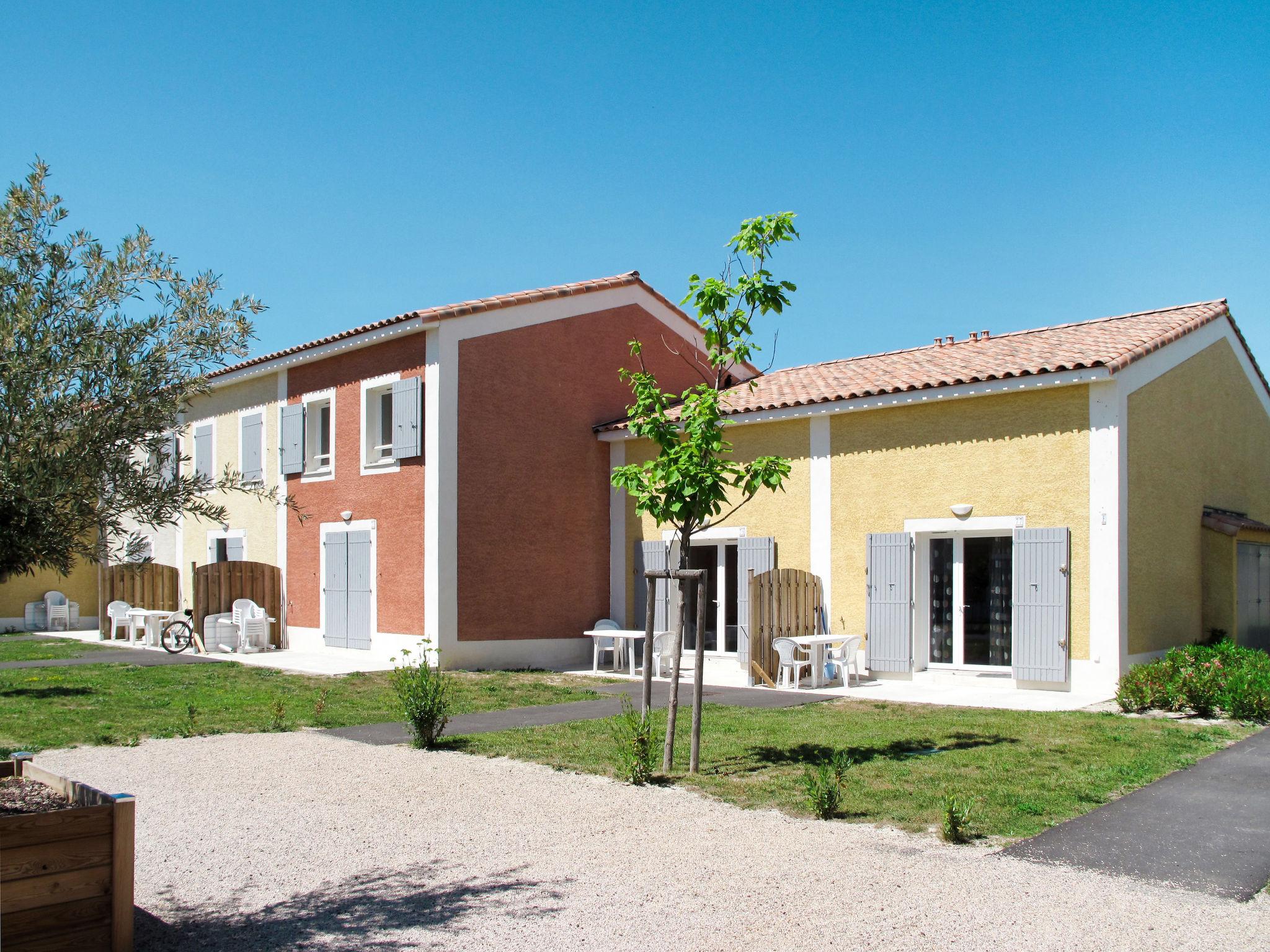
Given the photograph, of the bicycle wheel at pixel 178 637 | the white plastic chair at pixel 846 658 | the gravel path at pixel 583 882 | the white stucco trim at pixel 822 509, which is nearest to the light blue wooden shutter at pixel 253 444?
the bicycle wheel at pixel 178 637

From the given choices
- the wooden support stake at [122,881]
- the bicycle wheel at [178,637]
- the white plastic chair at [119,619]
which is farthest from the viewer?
the white plastic chair at [119,619]

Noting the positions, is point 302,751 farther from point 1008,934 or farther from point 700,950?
point 1008,934

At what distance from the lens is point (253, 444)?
2025 cm

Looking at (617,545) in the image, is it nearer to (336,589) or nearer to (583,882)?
(336,589)

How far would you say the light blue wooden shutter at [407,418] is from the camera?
16109 millimetres

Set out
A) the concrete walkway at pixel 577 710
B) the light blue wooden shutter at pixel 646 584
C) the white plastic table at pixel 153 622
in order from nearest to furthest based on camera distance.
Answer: the concrete walkway at pixel 577 710, the light blue wooden shutter at pixel 646 584, the white plastic table at pixel 153 622

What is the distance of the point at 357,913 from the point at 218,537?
17.9 meters

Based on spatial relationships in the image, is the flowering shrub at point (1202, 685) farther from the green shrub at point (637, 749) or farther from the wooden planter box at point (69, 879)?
the wooden planter box at point (69, 879)

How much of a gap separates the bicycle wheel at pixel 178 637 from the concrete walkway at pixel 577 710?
8528 millimetres

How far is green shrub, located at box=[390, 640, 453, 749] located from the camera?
9047 mm

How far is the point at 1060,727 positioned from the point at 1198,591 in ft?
18.6

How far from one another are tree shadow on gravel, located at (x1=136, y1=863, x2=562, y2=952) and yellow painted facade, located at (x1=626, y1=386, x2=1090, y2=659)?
30.5ft

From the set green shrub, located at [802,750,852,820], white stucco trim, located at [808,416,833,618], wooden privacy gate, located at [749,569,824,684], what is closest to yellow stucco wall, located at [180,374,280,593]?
wooden privacy gate, located at [749,569,824,684]

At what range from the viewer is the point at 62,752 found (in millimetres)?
8883
